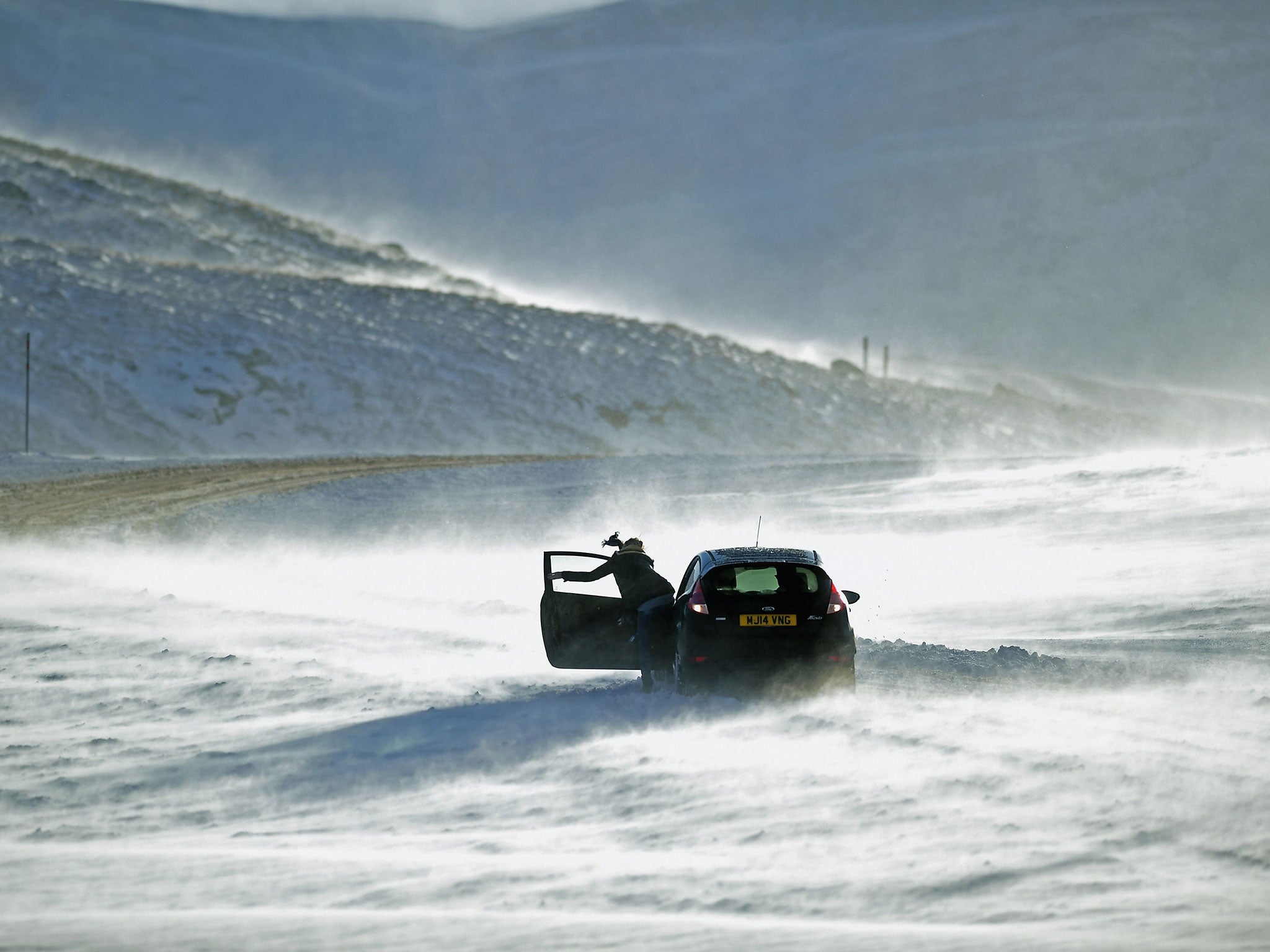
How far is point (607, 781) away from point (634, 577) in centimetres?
264

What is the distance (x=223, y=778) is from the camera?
370 inches

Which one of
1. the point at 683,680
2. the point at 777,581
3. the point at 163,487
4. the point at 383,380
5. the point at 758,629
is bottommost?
the point at 683,680

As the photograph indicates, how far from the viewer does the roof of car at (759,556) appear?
424 inches

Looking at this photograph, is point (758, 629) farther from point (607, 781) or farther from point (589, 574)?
point (607, 781)

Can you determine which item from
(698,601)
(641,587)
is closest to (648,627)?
(641,587)

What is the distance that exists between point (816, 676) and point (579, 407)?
66.1 m

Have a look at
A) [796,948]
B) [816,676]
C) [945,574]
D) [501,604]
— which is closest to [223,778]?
[816,676]

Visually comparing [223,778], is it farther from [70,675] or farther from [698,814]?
[70,675]

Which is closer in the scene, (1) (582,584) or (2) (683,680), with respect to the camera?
(2) (683,680)

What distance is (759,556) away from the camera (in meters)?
10.9

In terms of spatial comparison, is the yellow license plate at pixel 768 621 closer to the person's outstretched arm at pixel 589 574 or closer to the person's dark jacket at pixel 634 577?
the person's dark jacket at pixel 634 577

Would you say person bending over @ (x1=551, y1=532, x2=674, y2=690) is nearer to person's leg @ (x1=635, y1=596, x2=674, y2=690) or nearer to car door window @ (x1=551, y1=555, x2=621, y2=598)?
person's leg @ (x1=635, y1=596, x2=674, y2=690)

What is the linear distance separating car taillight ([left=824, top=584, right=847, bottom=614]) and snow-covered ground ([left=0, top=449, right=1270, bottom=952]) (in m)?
0.64

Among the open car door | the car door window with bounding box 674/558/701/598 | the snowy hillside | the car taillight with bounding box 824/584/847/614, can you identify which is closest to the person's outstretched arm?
the open car door
